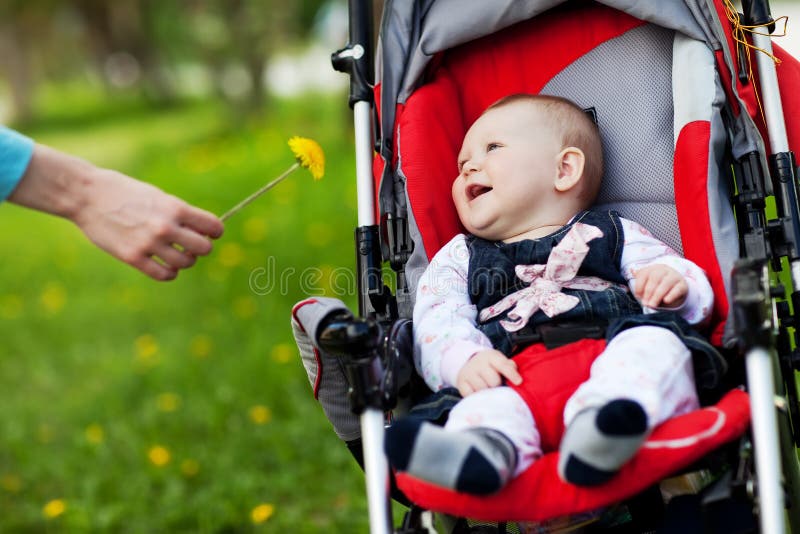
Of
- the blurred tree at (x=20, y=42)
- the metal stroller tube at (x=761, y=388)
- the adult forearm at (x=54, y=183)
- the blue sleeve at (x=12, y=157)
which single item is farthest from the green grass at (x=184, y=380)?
the blurred tree at (x=20, y=42)

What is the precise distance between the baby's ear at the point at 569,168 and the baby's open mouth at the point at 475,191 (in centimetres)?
18

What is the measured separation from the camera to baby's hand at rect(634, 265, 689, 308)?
1.92 metres

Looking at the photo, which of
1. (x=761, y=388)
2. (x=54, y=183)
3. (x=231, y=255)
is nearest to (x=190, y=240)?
(x=54, y=183)

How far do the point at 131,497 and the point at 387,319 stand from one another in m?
1.44

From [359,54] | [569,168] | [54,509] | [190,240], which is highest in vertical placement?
[359,54]

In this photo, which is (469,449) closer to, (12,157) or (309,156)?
(309,156)

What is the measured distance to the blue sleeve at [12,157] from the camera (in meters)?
1.96

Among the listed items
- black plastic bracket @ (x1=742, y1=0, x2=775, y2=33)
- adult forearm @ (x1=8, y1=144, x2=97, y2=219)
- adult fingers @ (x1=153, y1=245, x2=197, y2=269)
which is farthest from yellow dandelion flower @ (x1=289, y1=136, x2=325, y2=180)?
black plastic bracket @ (x1=742, y1=0, x2=775, y2=33)

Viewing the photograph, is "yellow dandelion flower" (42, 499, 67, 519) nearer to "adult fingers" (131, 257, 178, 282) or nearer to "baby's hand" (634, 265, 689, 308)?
"adult fingers" (131, 257, 178, 282)

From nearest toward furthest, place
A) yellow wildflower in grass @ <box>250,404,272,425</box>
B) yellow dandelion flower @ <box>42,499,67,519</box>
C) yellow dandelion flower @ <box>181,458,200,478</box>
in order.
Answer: yellow dandelion flower @ <box>42,499,67,519</box> < yellow dandelion flower @ <box>181,458,200,478</box> < yellow wildflower in grass @ <box>250,404,272,425</box>

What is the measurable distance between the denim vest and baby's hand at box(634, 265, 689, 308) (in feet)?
0.28

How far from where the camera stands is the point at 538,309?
2.04 meters

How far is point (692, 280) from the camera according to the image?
6.51 ft

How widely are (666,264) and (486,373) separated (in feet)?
1.68
